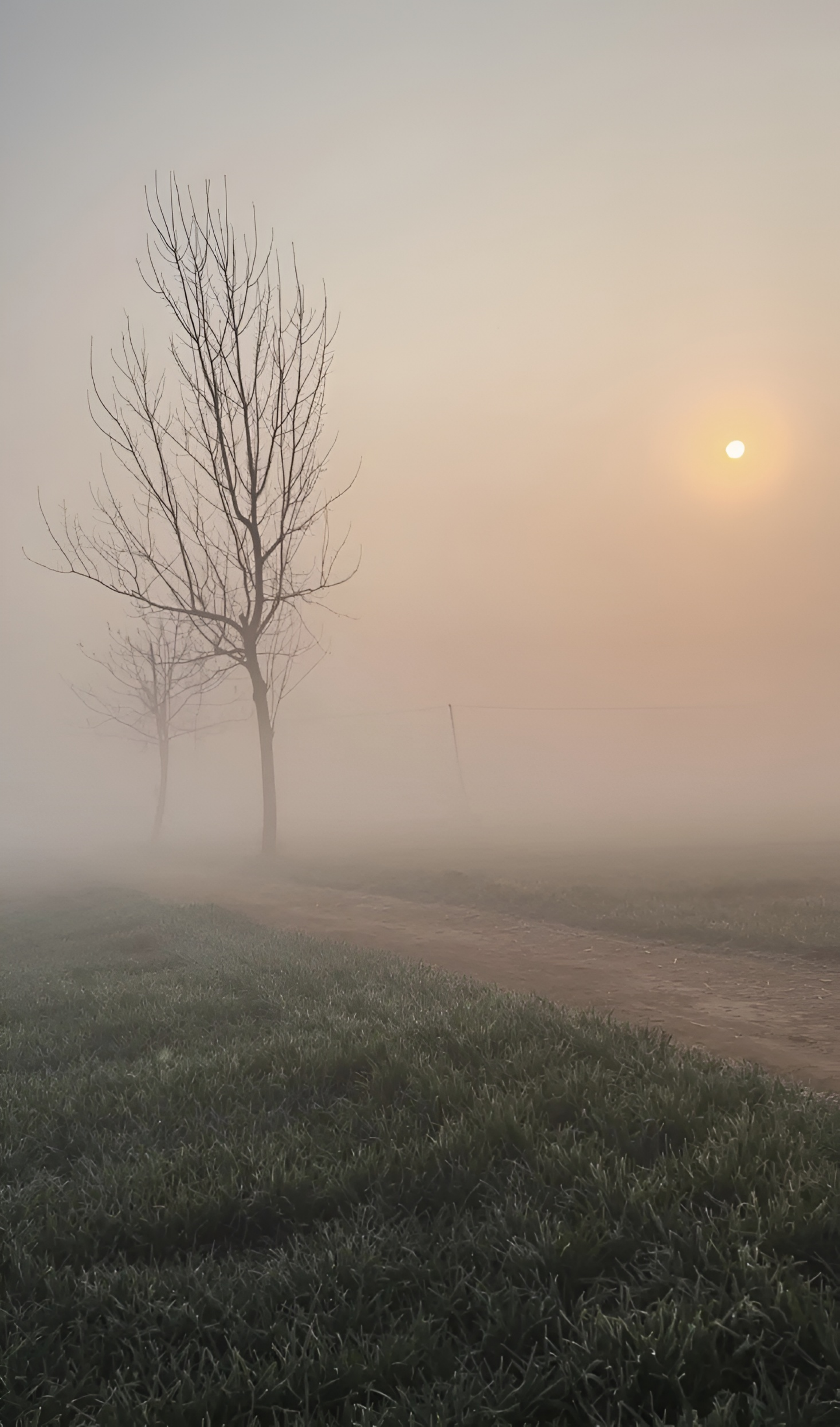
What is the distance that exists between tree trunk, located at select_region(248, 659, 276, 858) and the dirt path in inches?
419

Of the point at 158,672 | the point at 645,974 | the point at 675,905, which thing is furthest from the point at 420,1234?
the point at 158,672

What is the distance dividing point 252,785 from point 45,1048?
89.1 meters

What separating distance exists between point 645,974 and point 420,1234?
22.3 feet

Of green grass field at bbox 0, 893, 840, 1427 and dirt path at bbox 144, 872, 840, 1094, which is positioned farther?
dirt path at bbox 144, 872, 840, 1094

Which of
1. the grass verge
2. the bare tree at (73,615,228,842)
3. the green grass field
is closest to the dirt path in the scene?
the grass verge

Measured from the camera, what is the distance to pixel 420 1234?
2.98m

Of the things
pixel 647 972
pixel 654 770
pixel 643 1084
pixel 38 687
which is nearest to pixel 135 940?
pixel 647 972

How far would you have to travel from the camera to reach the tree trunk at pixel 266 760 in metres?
26.0

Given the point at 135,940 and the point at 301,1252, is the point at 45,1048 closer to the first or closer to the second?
the point at 301,1252

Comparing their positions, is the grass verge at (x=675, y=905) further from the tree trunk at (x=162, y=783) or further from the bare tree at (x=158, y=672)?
the tree trunk at (x=162, y=783)

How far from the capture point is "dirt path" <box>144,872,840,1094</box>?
6.26 metres

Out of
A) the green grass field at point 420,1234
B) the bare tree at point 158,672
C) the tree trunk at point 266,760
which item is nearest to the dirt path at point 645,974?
the green grass field at point 420,1234

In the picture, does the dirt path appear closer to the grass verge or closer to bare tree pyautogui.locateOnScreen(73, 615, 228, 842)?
the grass verge

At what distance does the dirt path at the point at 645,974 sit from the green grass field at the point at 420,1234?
5.86ft
